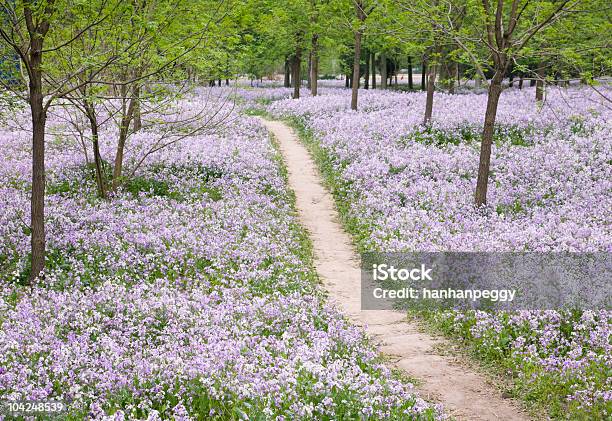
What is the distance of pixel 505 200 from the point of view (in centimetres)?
1596

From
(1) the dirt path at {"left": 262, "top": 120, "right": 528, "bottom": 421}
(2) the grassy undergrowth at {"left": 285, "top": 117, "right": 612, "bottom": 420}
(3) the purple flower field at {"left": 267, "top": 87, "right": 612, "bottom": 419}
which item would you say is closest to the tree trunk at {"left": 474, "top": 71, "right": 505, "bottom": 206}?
(3) the purple flower field at {"left": 267, "top": 87, "right": 612, "bottom": 419}

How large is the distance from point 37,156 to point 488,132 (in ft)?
34.7

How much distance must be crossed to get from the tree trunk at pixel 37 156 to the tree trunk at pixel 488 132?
10.0m

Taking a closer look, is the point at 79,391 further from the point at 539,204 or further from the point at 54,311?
the point at 539,204

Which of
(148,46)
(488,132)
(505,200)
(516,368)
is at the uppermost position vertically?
(148,46)

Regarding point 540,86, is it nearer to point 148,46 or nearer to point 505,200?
point 505,200

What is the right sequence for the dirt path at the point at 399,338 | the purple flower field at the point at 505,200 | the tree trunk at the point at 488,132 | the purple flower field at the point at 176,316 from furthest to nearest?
the tree trunk at the point at 488,132, the purple flower field at the point at 505,200, the dirt path at the point at 399,338, the purple flower field at the point at 176,316

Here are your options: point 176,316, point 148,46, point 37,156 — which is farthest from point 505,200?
point 37,156

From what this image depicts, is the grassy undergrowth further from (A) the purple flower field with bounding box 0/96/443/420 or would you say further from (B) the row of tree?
(B) the row of tree

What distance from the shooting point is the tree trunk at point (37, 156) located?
32.4ft

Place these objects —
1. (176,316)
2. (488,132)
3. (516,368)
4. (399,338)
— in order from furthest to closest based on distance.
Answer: (488,132) → (399,338) → (176,316) → (516,368)

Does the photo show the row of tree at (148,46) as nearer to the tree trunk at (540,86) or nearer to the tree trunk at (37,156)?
the tree trunk at (37,156)

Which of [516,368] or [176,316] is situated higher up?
[176,316]

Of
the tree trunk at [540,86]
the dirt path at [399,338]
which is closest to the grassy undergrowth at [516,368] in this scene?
the dirt path at [399,338]
